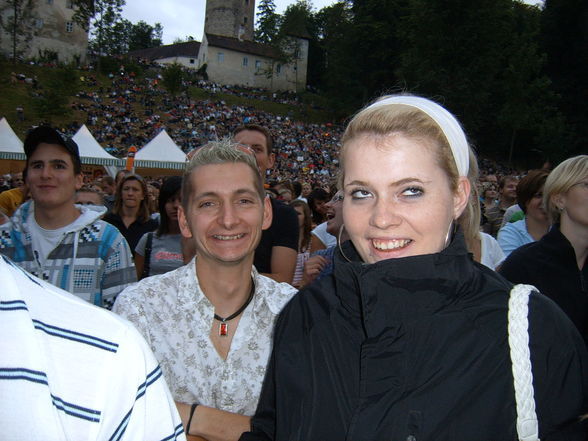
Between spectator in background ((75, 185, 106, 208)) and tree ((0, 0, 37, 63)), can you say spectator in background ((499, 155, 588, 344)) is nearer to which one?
spectator in background ((75, 185, 106, 208))

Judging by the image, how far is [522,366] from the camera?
133 centimetres

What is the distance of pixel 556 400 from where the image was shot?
1.34 meters

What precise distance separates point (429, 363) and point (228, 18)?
8404 centimetres

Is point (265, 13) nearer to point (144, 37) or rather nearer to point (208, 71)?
point (208, 71)

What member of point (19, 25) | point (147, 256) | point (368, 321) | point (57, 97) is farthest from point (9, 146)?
point (19, 25)

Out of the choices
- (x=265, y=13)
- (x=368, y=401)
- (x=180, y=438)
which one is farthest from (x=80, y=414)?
(x=265, y=13)

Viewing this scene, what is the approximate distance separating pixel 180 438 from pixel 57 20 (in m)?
70.2

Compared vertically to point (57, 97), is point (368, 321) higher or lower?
lower

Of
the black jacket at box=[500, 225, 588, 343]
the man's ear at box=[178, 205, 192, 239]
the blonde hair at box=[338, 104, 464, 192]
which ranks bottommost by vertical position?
Result: the black jacket at box=[500, 225, 588, 343]

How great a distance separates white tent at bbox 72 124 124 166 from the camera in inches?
702

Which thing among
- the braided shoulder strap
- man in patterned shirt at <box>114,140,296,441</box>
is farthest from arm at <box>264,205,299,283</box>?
the braided shoulder strap

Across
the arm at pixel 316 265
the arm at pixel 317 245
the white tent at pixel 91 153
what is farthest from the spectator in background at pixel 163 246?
the white tent at pixel 91 153

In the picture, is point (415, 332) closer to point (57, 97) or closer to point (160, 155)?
point (160, 155)

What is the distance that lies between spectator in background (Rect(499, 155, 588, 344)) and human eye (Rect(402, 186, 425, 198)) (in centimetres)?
178
